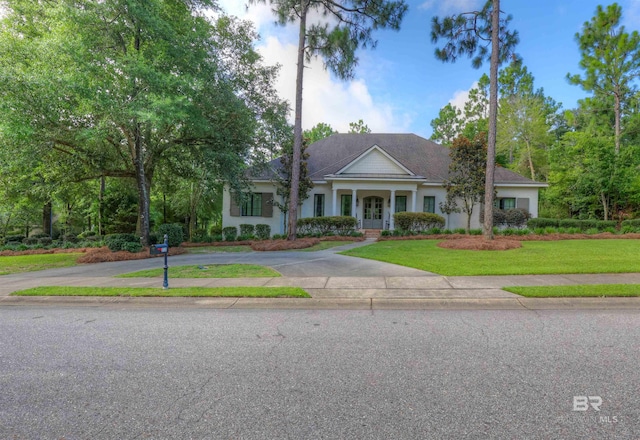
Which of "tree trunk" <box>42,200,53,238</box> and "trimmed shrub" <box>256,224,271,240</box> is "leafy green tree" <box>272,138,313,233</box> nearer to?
"trimmed shrub" <box>256,224,271,240</box>

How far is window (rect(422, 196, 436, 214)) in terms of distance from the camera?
2086 centimetres

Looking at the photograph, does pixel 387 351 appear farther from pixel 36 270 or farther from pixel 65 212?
pixel 65 212

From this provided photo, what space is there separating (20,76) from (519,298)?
14.6m

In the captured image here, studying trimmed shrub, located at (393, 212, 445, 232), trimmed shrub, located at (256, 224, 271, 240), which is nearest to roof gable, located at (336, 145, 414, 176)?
trimmed shrub, located at (393, 212, 445, 232)

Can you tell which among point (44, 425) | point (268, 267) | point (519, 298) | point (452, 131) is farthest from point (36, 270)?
point (452, 131)

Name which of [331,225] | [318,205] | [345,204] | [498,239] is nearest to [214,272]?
[331,225]

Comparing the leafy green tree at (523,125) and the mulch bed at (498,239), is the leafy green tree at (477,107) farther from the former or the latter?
the mulch bed at (498,239)

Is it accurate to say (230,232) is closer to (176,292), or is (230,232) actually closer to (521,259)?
(176,292)

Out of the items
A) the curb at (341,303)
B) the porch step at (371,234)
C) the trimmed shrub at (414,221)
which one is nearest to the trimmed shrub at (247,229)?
the porch step at (371,234)

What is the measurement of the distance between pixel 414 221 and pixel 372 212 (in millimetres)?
4097

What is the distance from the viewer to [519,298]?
215 inches

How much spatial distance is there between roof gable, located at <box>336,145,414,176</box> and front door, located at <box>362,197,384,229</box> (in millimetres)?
2291

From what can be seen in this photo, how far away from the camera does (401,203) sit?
21.3 metres

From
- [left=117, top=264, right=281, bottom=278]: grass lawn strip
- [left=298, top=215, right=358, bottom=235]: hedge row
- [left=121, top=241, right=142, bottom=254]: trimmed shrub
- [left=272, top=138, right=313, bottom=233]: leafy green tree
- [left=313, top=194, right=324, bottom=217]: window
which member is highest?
[left=272, top=138, right=313, bottom=233]: leafy green tree
